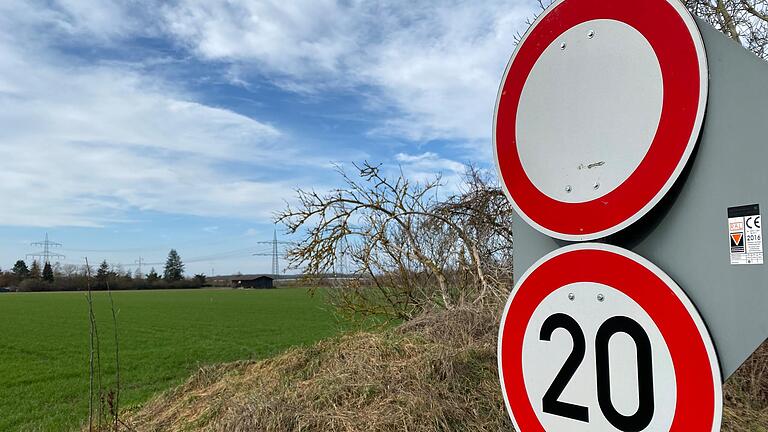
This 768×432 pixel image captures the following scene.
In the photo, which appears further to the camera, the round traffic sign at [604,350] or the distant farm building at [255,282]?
the distant farm building at [255,282]

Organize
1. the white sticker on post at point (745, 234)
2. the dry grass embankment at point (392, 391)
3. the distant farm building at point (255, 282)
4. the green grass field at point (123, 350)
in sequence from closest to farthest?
the white sticker on post at point (745, 234) < the dry grass embankment at point (392, 391) < the green grass field at point (123, 350) < the distant farm building at point (255, 282)

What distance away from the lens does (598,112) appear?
4.65ft

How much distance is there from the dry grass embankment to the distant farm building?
417 ft

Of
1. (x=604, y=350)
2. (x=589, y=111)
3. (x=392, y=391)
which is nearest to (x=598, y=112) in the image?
(x=589, y=111)

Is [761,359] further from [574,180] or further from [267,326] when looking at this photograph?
[267,326]

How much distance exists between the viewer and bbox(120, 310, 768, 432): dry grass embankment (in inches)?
142

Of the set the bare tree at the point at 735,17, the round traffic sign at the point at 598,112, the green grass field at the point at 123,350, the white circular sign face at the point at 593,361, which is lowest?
the green grass field at the point at 123,350

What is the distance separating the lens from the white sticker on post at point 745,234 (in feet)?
3.63

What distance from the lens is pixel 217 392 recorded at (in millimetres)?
5637

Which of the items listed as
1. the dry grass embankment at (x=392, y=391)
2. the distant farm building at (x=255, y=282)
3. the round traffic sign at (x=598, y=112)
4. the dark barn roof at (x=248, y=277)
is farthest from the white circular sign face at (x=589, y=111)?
the dark barn roof at (x=248, y=277)

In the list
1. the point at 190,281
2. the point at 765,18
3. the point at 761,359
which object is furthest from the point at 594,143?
the point at 190,281

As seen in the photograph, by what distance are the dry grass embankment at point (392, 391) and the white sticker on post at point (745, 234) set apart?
8.77 ft

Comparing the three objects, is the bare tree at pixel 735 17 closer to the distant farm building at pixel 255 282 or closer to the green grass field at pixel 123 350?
the green grass field at pixel 123 350

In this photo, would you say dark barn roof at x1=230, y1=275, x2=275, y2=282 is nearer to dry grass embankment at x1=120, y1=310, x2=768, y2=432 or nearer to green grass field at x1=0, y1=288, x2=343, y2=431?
green grass field at x1=0, y1=288, x2=343, y2=431
